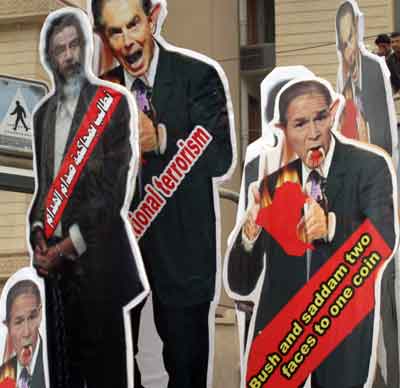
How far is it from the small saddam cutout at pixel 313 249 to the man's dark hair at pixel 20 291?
1438 millimetres

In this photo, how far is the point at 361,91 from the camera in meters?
10.3

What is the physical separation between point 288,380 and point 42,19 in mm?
4010

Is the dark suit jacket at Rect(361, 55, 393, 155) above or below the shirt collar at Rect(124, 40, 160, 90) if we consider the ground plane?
below

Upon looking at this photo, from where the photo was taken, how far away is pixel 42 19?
12.4 m

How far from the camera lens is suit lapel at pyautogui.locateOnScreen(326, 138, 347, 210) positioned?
10141 mm

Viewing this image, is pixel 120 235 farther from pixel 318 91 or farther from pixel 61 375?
pixel 318 91

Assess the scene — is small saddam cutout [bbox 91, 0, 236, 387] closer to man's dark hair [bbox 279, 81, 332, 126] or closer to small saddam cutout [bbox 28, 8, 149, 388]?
small saddam cutout [bbox 28, 8, 149, 388]

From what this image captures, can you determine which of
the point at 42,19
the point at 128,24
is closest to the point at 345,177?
the point at 128,24

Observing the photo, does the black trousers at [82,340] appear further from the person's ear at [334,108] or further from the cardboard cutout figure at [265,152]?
the person's ear at [334,108]

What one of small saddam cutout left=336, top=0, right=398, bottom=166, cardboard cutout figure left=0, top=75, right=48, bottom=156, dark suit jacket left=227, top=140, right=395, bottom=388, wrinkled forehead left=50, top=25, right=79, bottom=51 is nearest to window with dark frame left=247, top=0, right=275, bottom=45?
cardboard cutout figure left=0, top=75, right=48, bottom=156

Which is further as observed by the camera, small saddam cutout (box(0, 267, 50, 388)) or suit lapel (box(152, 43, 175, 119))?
suit lapel (box(152, 43, 175, 119))

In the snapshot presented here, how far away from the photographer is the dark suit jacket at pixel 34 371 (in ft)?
31.9

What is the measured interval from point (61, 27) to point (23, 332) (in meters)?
2.04

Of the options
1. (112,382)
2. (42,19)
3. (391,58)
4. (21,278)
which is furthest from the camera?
(42,19)
